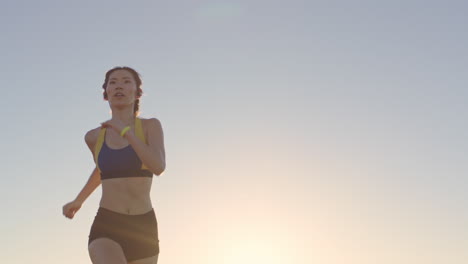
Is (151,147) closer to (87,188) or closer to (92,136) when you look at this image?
(92,136)

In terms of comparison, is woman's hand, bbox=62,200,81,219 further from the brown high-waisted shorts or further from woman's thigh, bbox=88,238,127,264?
woman's thigh, bbox=88,238,127,264

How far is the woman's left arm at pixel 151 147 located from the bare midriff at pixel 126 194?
0.26 metres

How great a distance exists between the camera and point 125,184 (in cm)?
757

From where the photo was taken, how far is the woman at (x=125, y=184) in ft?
24.2

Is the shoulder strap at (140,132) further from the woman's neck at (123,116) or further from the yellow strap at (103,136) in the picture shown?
the woman's neck at (123,116)

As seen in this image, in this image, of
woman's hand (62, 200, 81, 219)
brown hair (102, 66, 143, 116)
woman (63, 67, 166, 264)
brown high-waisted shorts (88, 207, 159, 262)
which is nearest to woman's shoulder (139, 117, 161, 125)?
woman (63, 67, 166, 264)

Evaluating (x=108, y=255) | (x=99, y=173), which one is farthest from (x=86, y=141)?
(x=108, y=255)

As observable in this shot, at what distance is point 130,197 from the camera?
300 inches

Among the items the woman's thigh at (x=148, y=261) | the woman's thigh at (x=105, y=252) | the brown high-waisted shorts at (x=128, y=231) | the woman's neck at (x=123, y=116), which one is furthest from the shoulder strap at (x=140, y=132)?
the woman's thigh at (x=148, y=261)

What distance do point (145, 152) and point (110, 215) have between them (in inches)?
32.0

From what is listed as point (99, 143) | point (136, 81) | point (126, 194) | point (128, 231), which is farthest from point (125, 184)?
point (136, 81)

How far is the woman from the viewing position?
7367 mm

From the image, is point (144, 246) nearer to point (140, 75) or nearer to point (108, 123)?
point (108, 123)

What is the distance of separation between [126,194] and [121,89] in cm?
112
